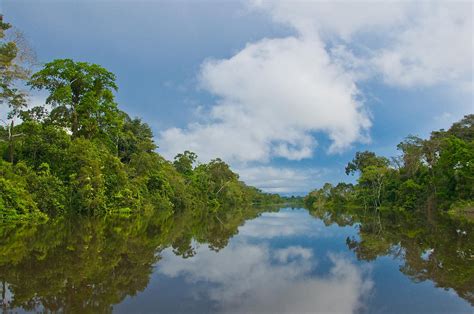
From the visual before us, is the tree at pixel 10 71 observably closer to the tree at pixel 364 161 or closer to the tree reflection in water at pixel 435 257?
the tree reflection in water at pixel 435 257

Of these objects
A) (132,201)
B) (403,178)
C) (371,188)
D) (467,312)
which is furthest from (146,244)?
(371,188)

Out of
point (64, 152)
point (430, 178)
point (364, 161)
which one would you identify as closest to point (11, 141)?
point (64, 152)

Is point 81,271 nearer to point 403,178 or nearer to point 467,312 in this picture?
point 467,312

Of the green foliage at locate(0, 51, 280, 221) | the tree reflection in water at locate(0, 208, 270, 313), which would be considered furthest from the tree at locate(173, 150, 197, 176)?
the tree reflection in water at locate(0, 208, 270, 313)

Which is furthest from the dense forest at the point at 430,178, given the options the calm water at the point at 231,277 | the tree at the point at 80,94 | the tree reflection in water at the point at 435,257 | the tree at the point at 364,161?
the tree at the point at 80,94

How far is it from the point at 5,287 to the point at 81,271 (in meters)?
1.33

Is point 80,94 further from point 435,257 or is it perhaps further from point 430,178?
point 430,178

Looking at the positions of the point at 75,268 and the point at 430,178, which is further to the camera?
the point at 430,178

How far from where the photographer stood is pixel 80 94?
94.4ft

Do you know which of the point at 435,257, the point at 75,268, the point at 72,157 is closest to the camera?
the point at 75,268

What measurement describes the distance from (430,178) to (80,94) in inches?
1334

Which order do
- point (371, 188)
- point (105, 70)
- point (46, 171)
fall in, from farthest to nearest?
point (371, 188)
point (105, 70)
point (46, 171)

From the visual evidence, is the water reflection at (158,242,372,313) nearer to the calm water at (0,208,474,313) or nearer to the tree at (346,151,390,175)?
the calm water at (0,208,474,313)

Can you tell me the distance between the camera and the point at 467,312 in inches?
194
